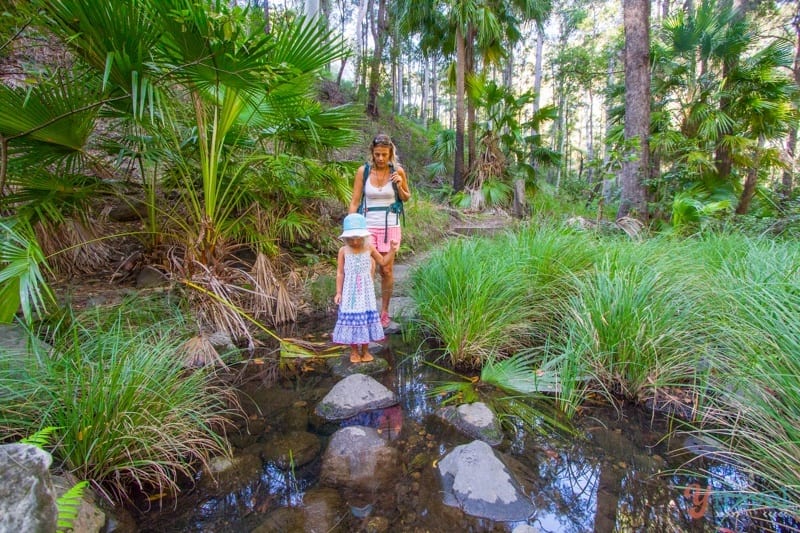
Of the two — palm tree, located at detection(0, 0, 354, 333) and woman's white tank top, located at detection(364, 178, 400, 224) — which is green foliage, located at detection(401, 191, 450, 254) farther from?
woman's white tank top, located at detection(364, 178, 400, 224)

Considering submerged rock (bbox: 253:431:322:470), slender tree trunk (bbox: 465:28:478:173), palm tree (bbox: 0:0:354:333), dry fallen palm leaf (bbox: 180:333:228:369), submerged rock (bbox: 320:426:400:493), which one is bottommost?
submerged rock (bbox: 253:431:322:470)

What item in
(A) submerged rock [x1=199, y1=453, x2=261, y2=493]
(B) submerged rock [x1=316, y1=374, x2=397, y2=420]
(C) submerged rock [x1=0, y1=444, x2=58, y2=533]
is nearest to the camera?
(C) submerged rock [x1=0, y1=444, x2=58, y2=533]

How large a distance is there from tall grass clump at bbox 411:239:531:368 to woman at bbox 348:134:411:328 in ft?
1.90

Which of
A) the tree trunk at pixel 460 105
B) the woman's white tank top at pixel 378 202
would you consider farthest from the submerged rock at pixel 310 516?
the tree trunk at pixel 460 105

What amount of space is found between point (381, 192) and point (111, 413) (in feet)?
7.86

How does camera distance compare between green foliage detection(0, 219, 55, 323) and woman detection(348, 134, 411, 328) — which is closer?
green foliage detection(0, 219, 55, 323)

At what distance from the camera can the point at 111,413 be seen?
1.64 metres

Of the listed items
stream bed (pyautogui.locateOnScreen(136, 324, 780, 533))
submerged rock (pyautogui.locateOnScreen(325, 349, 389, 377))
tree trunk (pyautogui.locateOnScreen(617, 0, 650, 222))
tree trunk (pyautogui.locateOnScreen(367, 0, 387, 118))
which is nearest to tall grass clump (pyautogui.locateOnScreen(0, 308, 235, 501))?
stream bed (pyautogui.locateOnScreen(136, 324, 780, 533))

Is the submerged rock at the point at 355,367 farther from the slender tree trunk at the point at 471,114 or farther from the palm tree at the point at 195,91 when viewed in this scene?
the slender tree trunk at the point at 471,114

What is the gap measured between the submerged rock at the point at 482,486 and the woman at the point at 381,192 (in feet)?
6.29

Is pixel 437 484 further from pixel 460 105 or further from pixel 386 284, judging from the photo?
pixel 460 105

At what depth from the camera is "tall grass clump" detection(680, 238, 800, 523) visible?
1447 millimetres

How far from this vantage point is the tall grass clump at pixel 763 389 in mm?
1447

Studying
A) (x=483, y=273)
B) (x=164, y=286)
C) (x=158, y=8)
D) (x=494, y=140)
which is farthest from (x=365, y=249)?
(x=494, y=140)
